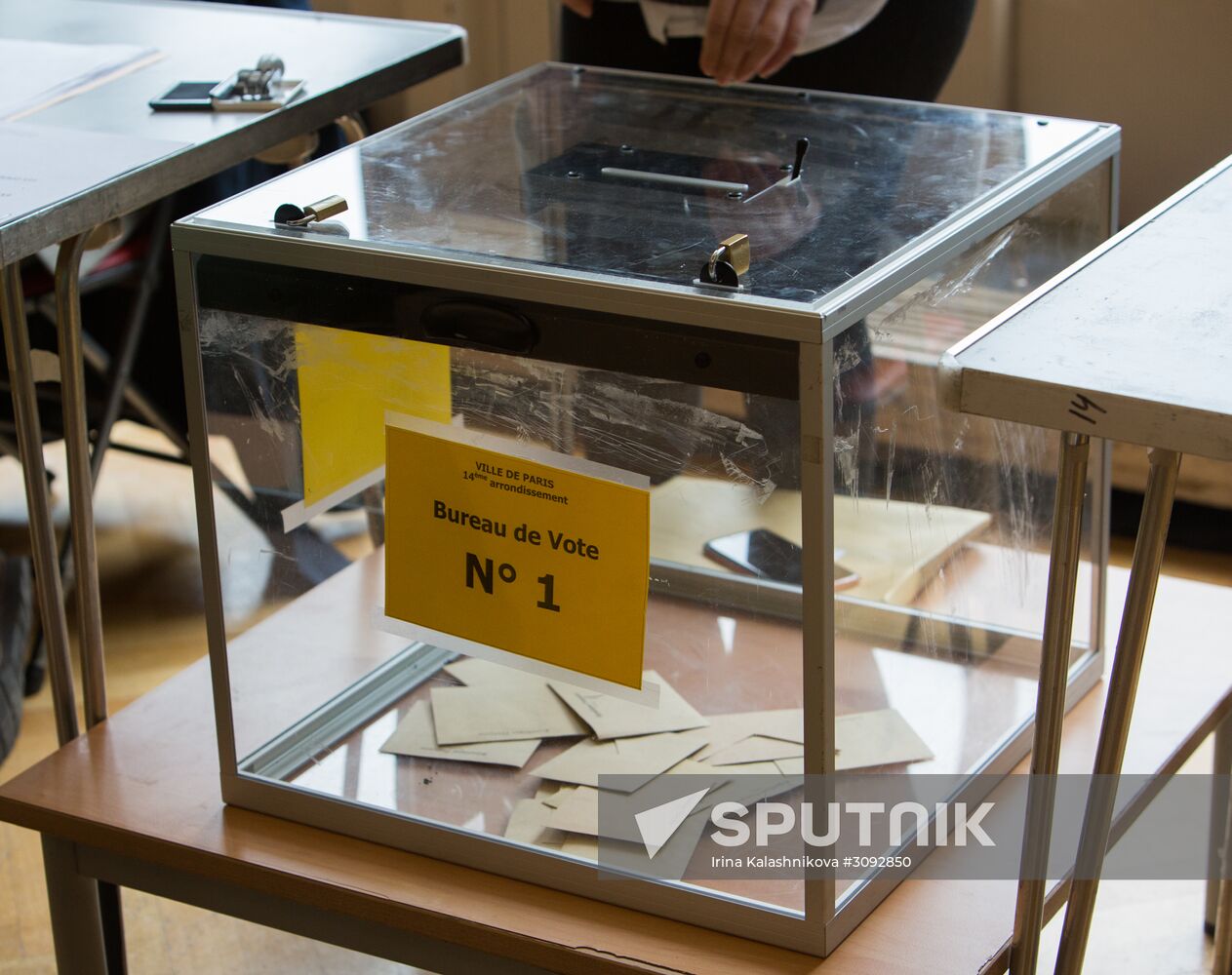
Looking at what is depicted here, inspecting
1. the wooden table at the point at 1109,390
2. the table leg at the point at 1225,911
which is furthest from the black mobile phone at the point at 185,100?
the table leg at the point at 1225,911

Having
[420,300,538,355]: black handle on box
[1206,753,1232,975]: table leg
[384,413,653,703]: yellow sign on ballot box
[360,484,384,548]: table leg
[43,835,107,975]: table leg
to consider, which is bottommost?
[1206,753,1232,975]: table leg

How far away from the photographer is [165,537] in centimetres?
242

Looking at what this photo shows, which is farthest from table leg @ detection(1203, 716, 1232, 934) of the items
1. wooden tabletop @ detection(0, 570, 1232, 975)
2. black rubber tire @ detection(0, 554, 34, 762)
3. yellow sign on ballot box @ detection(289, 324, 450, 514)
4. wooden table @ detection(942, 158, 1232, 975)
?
black rubber tire @ detection(0, 554, 34, 762)

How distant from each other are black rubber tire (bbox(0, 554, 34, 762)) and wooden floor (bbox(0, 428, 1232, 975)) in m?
0.03

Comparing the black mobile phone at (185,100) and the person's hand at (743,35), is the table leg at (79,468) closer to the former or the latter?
the black mobile phone at (185,100)

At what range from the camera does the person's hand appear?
4.28 feet

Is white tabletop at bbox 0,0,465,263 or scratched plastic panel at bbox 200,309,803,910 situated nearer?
scratched plastic panel at bbox 200,309,803,910

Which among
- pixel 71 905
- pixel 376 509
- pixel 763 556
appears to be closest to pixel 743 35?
pixel 763 556

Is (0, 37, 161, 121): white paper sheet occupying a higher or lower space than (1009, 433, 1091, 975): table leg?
higher

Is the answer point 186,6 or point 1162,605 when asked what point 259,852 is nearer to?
point 1162,605

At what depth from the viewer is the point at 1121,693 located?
818mm

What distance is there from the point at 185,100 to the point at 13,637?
100 cm

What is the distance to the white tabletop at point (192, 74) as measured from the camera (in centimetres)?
109

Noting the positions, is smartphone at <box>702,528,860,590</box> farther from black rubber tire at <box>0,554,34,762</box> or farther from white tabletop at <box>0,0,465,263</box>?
black rubber tire at <box>0,554,34,762</box>
